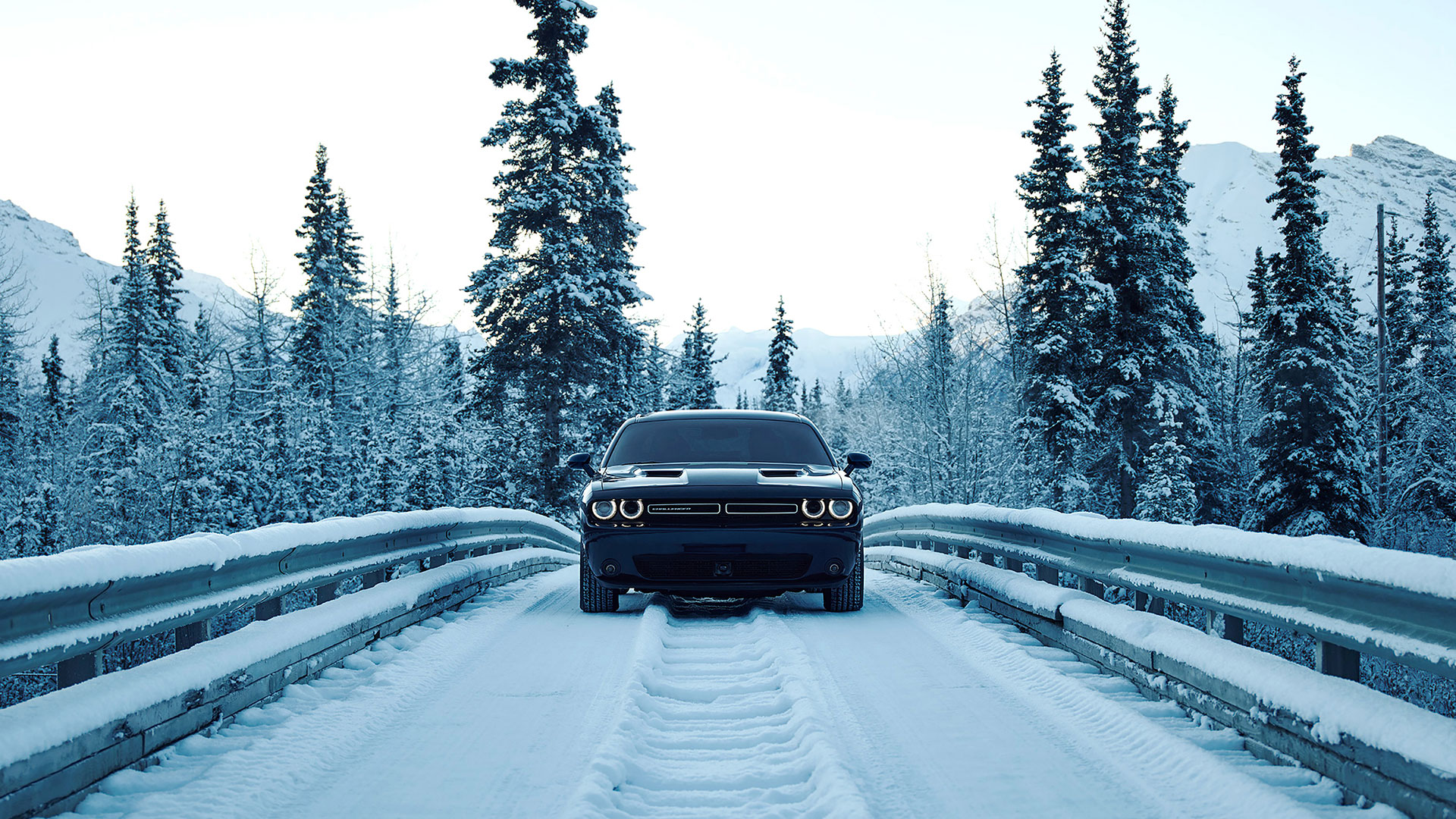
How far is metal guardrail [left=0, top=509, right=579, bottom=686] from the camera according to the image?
10.6 ft

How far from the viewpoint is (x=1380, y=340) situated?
30.4 metres

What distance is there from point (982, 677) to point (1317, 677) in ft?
6.72

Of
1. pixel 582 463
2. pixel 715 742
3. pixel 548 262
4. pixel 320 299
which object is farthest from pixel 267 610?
pixel 320 299

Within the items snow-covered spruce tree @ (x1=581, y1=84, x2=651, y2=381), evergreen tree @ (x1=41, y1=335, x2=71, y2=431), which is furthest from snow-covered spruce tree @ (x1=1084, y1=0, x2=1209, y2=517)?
evergreen tree @ (x1=41, y1=335, x2=71, y2=431)

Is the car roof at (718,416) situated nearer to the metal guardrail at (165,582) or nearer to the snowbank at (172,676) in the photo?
the metal guardrail at (165,582)

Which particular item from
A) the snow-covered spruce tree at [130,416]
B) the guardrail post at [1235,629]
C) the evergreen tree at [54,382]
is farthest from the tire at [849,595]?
the evergreen tree at [54,382]

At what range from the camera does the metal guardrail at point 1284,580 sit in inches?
122

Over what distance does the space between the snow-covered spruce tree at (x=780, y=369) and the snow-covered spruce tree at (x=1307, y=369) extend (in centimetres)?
3198

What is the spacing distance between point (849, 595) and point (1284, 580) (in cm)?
416

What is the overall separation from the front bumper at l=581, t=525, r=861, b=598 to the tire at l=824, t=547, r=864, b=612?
0.38 metres

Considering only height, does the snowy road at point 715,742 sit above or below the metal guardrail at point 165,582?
below

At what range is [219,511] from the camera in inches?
1409

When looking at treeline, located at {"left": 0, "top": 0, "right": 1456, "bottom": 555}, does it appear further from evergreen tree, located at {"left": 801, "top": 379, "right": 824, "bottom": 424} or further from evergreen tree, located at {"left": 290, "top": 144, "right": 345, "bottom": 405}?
evergreen tree, located at {"left": 801, "top": 379, "right": 824, "bottom": 424}

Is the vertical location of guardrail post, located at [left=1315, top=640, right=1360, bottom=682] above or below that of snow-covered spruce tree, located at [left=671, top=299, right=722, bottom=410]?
below
